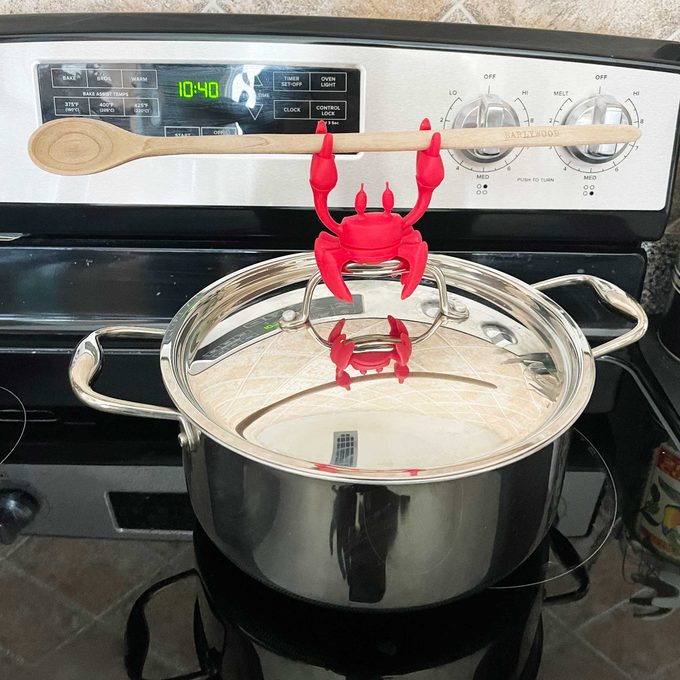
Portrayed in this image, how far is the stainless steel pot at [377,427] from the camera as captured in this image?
38 centimetres

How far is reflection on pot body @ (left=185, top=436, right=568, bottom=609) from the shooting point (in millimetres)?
381

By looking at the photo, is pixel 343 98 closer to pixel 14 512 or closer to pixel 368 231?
pixel 368 231

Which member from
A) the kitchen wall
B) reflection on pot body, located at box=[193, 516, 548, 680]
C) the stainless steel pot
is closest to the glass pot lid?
the stainless steel pot

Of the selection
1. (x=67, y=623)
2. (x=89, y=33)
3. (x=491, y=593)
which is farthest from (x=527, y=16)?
(x=67, y=623)

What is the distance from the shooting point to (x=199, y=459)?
42 cm

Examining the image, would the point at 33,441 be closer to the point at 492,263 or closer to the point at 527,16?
the point at 492,263

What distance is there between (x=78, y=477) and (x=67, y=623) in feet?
0.46

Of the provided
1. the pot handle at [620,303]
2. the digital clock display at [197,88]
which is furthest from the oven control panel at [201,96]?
the pot handle at [620,303]

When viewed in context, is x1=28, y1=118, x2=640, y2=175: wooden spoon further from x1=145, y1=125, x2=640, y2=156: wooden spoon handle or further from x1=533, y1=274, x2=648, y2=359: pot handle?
x1=533, y1=274, x2=648, y2=359: pot handle

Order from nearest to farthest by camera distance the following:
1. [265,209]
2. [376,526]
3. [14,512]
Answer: [376,526] < [14,512] < [265,209]

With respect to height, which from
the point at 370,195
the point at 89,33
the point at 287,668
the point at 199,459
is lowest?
the point at 287,668

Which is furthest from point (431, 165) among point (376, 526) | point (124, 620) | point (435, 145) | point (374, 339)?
point (124, 620)

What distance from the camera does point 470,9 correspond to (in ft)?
2.14

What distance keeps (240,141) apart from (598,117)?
0.29 meters
